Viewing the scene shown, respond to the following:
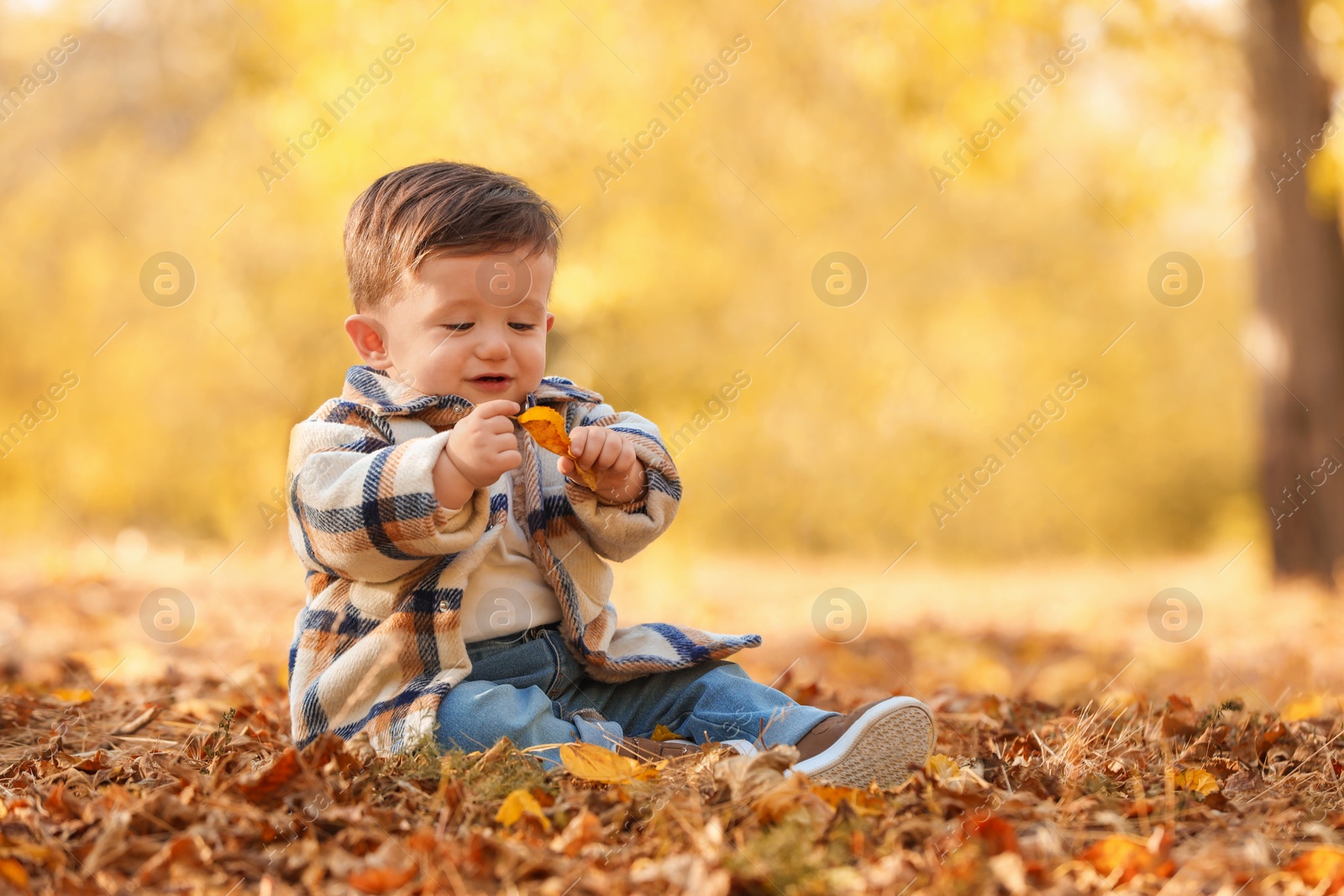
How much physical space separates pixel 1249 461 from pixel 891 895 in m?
15.2

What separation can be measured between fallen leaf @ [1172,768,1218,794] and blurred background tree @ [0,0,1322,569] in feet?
14.0

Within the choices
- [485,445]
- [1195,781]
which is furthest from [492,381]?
[1195,781]

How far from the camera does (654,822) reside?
1.65m

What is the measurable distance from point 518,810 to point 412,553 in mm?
535

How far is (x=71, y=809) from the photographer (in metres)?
1.78

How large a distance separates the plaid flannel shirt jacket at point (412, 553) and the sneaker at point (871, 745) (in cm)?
34

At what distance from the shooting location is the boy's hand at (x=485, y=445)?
1895mm

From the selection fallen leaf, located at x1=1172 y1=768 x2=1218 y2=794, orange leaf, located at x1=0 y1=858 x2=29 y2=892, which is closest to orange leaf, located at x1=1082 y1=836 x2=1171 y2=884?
fallen leaf, located at x1=1172 y1=768 x2=1218 y2=794

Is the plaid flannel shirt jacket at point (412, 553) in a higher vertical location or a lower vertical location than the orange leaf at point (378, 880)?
higher

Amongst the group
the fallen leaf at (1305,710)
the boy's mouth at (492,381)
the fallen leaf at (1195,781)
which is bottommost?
the fallen leaf at (1305,710)

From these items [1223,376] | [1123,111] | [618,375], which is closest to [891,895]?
[1123,111]

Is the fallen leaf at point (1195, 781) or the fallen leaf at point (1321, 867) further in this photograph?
the fallen leaf at point (1195, 781)

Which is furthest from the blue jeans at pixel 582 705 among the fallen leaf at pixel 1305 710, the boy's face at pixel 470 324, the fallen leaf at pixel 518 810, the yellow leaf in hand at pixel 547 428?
the fallen leaf at pixel 1305 710

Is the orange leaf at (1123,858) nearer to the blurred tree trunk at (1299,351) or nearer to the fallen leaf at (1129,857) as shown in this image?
the fallen leaf at (1129,857)
